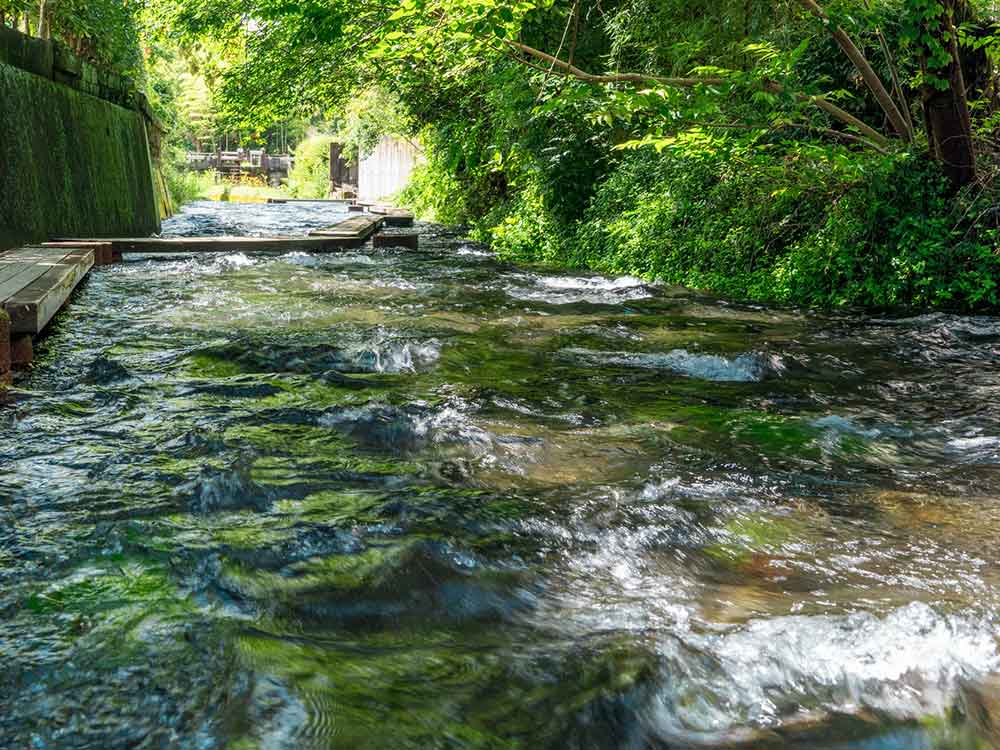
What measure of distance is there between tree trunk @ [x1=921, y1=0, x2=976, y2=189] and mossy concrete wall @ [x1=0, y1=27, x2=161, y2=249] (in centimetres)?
860

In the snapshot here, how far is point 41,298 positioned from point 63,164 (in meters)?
6.06

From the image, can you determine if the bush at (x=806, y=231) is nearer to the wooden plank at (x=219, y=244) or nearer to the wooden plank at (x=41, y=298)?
the wooden plank at (x=219, y=244)

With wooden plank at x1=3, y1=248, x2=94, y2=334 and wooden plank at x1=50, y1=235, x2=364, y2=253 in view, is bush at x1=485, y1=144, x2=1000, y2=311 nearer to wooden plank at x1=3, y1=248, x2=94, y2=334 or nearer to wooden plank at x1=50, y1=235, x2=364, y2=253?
wooden plank at x1=50, y1=235, x2=364, y2=253

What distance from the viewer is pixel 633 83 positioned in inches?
335

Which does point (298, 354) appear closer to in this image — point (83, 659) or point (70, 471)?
point (70, 471)

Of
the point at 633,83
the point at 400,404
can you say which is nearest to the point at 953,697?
the point at 400,404

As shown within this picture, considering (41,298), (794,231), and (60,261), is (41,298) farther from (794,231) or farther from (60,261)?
(794,231)

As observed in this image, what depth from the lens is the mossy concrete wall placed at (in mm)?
8883

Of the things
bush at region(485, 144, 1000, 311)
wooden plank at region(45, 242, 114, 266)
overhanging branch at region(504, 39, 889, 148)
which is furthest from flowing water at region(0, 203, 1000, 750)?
wooden plank at region(45, 242, 114, 266)

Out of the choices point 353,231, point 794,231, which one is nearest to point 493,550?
point 794,231

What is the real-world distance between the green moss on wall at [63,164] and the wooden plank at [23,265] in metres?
0.76

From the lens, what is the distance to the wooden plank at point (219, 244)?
11.5 meters

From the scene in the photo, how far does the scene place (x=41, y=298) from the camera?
5.19 m

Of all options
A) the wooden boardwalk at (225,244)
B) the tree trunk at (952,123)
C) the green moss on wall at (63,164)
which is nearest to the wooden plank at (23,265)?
the green moss on wall at (63,164)
